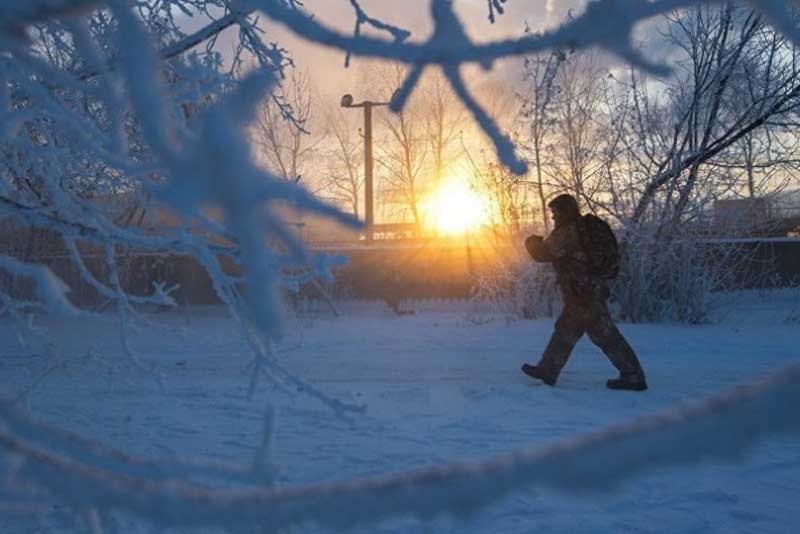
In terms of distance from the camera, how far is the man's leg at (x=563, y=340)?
4.69 m

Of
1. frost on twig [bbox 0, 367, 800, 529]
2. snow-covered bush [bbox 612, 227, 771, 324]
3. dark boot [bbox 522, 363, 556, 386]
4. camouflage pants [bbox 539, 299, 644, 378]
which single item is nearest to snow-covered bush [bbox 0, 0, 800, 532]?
frost on twig [bbox 0, 367, 800, 529]

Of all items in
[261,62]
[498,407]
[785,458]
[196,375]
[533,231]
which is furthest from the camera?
[533,231]

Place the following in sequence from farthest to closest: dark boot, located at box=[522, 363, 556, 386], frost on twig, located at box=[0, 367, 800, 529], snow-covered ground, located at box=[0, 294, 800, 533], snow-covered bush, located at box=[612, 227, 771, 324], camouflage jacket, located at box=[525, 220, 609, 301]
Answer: snow-covered bush, located at box=[612, 227, 771, 324] < dark boot, located at box=[522, 363, 556, 386] < camouflage jacket, located at box=[525, 220, 609, 301] < snow-covered ground, located at box=[0, 294, 800, 533] < frost on twig, located at box=[0, 367, 800, 529]

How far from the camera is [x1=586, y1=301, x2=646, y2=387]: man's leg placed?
462 cm

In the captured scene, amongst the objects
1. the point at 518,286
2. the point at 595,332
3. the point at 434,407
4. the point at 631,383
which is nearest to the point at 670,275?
the point at 518,286

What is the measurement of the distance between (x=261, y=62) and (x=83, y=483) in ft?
7.10

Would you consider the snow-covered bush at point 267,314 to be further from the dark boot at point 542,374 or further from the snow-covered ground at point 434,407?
the dark boot at point 542,374

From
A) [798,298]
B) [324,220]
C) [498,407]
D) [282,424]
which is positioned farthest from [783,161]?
[324,220]

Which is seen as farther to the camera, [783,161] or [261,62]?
[783,161]

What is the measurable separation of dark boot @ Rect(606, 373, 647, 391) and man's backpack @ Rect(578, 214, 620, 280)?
2.48 ft

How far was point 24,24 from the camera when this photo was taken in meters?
0.73

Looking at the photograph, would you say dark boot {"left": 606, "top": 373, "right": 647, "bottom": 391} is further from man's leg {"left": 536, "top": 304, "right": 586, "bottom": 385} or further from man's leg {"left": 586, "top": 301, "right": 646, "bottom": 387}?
man's leg {"left": 536, "top": 304, "right": 586, "bottom": 385}

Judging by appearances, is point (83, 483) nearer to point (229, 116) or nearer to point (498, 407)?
point (229, 116)

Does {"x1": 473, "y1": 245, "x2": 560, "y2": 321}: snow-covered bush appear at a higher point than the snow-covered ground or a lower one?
higher
